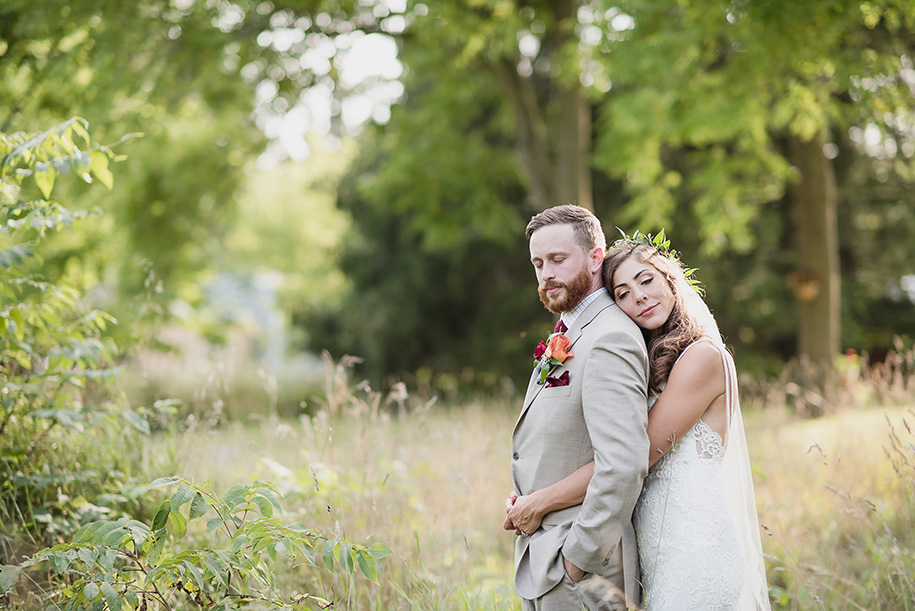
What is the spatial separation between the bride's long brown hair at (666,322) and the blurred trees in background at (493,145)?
3077mm

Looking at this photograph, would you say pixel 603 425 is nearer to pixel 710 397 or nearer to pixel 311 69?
pixel 710 397

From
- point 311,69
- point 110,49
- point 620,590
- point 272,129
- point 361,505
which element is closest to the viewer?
point 620,590

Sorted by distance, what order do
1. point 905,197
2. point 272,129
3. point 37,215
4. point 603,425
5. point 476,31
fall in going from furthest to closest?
point 905,197
point 272,129
point 476,31
point 37,215
point 603,425

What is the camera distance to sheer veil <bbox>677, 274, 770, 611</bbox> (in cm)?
270

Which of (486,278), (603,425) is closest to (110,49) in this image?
(603,425)

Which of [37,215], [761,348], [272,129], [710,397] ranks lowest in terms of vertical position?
[761,348]

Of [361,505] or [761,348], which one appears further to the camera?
[761,348]

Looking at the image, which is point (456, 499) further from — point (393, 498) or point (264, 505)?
point (264, 505)

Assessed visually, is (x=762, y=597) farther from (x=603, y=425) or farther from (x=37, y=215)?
(x=37, y=215)

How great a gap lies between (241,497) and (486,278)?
548 inches

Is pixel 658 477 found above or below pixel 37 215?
below

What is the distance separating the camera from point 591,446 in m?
2.65

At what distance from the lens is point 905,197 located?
50.2ft

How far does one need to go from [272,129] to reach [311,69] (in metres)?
1.20
